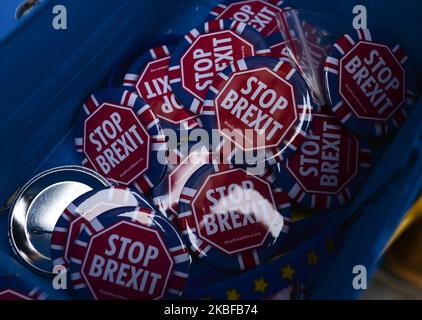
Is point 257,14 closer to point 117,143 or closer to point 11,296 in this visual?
point 117,143

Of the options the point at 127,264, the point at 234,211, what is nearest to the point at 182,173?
the point at 234,211

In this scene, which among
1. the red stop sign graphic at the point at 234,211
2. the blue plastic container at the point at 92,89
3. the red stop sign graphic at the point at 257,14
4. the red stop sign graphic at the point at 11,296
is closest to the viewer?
the blue plastic container at the point at 92,89

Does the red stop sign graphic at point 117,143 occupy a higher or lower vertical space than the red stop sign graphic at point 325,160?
higher

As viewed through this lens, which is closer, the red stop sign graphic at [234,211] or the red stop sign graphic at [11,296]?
the red stop sign graphic at [11,296]

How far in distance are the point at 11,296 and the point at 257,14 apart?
3.20ft

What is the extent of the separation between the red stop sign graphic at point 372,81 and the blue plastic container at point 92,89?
9cm

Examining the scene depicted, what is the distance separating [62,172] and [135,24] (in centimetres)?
46

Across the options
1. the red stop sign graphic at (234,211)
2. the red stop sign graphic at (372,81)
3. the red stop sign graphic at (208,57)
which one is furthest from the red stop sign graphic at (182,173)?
the red stop sign graphic at (372,81)

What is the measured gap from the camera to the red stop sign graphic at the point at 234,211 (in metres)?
1.30

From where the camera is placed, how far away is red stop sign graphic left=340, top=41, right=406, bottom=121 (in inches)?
54.6

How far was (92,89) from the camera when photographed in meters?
1.51

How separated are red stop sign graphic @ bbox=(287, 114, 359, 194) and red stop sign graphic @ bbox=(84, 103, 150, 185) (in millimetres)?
370

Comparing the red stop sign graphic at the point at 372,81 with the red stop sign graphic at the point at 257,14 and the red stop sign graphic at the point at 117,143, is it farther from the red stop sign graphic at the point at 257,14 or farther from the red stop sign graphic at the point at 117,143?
the red stop sign graphic at the point at 117,143
